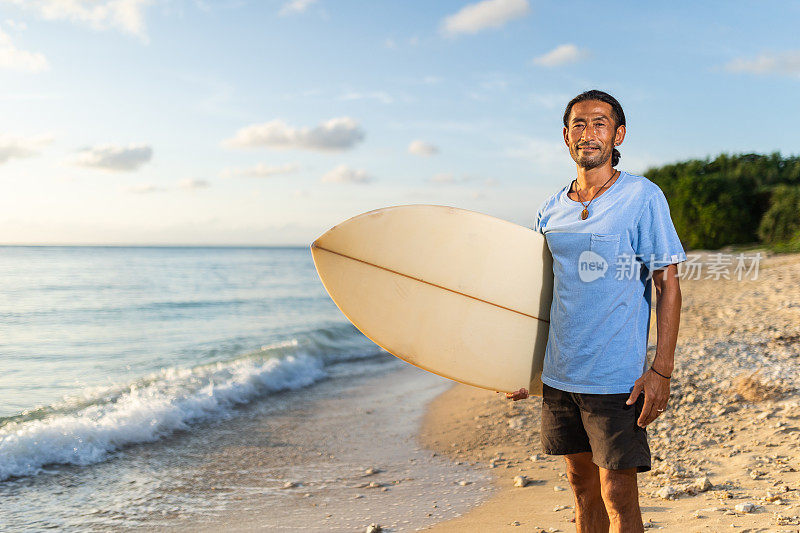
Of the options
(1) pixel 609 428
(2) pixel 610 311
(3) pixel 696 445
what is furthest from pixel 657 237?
(3) pixel 696 445

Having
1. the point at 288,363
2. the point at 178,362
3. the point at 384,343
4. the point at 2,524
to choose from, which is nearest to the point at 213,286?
the point at 178,362

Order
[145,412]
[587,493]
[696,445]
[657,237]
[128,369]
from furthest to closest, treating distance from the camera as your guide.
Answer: [128,369] < [145,412] < [696,445] < [587,493] < [657,237]

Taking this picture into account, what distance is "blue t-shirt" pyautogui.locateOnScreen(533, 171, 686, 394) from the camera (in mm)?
1607

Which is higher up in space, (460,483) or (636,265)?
(636,265)

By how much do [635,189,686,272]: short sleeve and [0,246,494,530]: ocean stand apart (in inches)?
77.7

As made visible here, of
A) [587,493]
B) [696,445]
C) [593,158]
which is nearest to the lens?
[593,158]

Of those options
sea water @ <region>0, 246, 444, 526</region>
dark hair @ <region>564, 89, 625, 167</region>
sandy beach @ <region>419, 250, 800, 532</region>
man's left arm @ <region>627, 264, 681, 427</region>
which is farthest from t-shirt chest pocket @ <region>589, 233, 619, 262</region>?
sea water @ <region>0, 246, 444, 526</region>

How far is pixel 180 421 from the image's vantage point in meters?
5.12

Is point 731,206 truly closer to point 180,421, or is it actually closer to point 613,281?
point 180,421

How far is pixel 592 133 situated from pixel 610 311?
56 centimetres

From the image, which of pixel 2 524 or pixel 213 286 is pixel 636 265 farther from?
pixel 213 286

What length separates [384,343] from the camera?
2439 mm

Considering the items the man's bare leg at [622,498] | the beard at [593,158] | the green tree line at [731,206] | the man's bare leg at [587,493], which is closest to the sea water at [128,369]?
the man's bare leg at [587,493]

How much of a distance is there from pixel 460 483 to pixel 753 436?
69.6 inches
